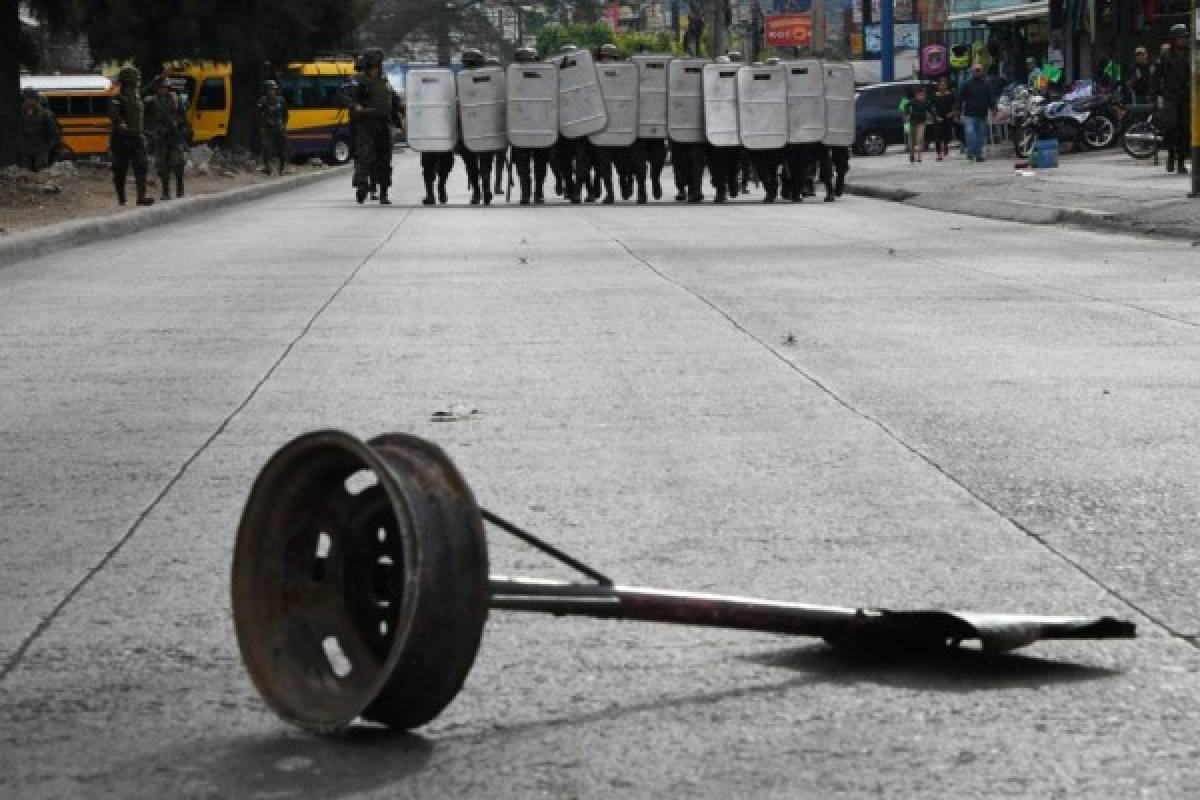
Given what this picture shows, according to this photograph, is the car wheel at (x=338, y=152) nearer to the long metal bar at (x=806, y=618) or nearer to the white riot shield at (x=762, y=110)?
the white riot shield at (x=762, y=110)

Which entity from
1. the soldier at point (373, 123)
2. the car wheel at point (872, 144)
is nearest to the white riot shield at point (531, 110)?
the soldier at point (373, 123)

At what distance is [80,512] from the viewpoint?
6.77 m

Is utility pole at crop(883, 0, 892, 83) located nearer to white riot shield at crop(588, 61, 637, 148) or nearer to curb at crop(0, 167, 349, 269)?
curb at crop(0, 167, 349, 269)

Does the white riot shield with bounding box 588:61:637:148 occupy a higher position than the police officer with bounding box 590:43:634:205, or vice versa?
the white riot shield with bounding box 588:61:637:148

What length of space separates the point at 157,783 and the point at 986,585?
2.28 meters

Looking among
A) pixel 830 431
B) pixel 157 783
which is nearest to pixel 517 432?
pixel 830 431

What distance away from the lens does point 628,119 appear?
108 ft

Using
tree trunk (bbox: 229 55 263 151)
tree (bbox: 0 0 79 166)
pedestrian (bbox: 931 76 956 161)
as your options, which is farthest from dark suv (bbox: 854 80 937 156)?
tree (bbox: 0 0 79 166)

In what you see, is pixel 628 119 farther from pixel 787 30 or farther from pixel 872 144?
pixel 787 30

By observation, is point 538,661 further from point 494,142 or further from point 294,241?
point 494,142

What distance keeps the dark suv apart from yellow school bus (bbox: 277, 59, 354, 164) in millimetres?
19133

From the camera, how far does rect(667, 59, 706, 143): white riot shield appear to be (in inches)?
1299

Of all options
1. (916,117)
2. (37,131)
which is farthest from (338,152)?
(916,117)

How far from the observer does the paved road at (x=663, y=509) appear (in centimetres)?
404
